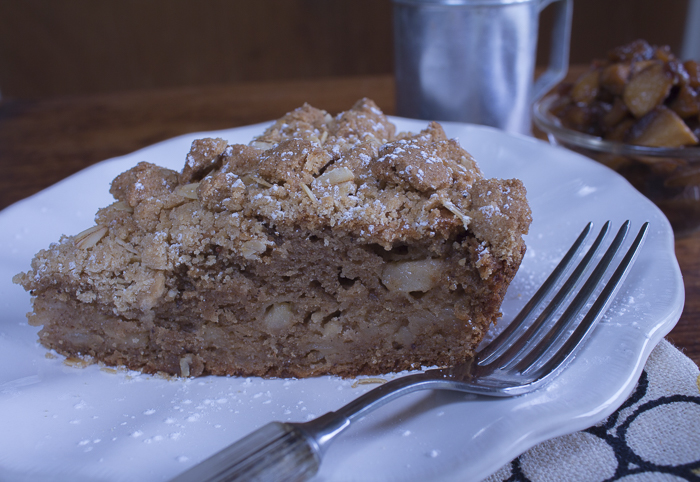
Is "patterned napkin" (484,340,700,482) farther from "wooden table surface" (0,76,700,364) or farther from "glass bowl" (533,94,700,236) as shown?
"wooden table surface" (0,76,700,364)

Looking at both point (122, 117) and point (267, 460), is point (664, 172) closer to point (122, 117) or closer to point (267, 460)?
point (267, 460)

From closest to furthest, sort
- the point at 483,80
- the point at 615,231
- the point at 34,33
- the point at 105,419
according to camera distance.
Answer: the point at 105,419 < the point at 615,231 < the point at 483,80 < the point at 34,33

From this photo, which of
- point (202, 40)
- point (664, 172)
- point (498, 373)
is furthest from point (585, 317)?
point (202, 40)

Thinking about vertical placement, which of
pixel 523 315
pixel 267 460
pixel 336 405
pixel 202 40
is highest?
pixel 202 40

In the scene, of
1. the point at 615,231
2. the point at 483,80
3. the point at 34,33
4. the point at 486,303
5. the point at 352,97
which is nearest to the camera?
the point at 486,303

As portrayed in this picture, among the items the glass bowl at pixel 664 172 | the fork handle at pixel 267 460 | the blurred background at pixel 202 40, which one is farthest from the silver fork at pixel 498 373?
the blurred background at pixel 202 40

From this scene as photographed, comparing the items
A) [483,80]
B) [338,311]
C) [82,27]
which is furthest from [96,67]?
[338,311]

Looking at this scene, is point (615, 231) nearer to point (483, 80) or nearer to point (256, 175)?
point (256, 175)

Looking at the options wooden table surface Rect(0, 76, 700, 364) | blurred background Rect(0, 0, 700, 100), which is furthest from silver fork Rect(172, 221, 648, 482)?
blurred background Rect(0, 0, 700, 100)
